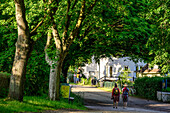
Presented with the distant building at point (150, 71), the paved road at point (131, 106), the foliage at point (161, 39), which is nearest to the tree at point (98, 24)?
the paved road at point (131, 106)

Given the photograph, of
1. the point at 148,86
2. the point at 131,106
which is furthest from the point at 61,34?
the point at 148,86

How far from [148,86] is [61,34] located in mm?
17926

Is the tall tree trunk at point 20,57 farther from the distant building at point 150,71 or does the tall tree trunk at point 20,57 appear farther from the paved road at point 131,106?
the distant building at point 150,71

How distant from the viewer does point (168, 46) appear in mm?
14805

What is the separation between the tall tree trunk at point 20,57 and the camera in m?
12.8

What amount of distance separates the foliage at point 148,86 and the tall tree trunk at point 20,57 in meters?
21.9

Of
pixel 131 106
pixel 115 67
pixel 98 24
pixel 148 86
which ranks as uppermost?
pixel 98 24

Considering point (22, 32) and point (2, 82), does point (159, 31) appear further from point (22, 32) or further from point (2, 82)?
point (2, 82)

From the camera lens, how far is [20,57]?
42.4ft

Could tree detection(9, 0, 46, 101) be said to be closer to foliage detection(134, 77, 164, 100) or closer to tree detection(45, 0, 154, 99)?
tree detection(45, 0, 154, 99)

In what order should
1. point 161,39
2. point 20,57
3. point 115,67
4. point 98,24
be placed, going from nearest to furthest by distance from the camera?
Result: point 20,57 → point 161,39 → point 98,24 → point 115,67

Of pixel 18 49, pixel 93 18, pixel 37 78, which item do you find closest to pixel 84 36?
pixel 93 18

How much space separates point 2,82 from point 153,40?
8.36m

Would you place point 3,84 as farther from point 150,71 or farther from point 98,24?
point 150,71
